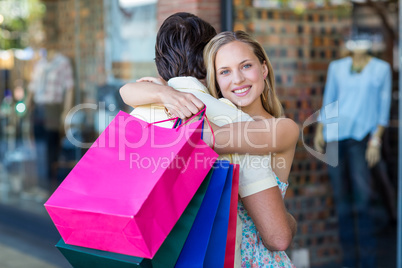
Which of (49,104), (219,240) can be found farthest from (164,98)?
(49,104)

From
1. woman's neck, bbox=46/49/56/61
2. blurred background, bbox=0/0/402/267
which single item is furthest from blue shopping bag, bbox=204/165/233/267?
woman's neck, bbox=46/49/56/61

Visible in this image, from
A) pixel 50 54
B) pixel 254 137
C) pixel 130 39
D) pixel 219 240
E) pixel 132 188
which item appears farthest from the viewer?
pixel 50 54

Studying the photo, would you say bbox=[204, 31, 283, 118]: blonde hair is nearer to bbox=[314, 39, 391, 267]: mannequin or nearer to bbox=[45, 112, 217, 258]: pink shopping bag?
bbox=[45, 112, 217, 258]: pink shopping bag

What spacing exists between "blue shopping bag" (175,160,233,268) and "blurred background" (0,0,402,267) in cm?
247

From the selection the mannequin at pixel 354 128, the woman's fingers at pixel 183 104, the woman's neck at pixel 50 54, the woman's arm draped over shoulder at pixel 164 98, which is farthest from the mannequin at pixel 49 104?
the woman's fingers at pixel 183 104

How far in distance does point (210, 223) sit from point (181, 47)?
618mm

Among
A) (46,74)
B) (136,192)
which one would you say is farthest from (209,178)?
(46,74)

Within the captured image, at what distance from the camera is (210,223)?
144cm

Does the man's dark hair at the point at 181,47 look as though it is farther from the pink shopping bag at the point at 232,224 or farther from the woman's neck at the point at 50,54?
the woman's neck at the point at 50,54

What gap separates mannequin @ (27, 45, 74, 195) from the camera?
645 centimetres

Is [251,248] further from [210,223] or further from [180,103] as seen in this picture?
[180,103]

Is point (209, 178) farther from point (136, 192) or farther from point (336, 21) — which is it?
point (336, 21)

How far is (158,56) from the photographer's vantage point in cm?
179

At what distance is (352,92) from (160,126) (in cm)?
323
